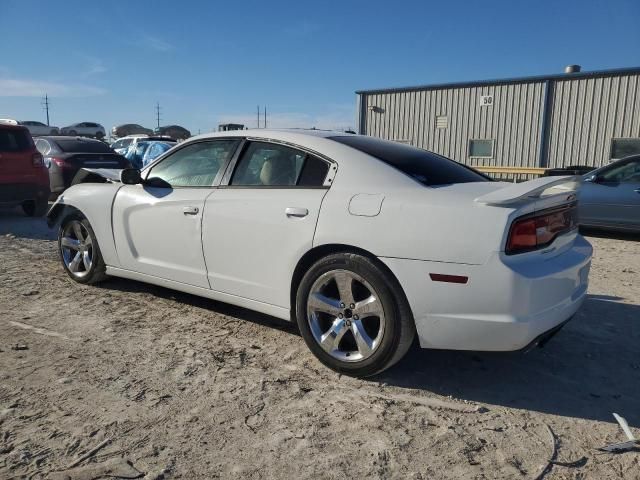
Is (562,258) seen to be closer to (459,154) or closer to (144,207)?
(144,207)

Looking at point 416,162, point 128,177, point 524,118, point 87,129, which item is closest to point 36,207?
point 128,177

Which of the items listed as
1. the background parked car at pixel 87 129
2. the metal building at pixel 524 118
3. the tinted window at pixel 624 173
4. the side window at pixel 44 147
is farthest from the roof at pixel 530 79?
the background parked car at pixel 87 129

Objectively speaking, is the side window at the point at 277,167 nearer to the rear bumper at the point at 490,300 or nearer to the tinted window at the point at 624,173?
the rear bumper at the point at 490,300

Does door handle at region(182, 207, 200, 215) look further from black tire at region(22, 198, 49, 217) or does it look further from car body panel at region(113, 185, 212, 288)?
black tire at region(22, 198, 49, 217)

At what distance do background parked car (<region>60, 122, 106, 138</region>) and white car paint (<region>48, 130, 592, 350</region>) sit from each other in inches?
1893

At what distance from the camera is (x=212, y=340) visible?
3.61 meters

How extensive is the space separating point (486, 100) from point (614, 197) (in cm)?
1081

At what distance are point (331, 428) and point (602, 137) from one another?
16.3 metres

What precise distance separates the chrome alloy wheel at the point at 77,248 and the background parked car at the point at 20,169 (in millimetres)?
4450

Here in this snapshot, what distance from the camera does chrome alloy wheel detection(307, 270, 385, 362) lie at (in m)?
2.94

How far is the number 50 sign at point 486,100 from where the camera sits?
Result: 17695 mm

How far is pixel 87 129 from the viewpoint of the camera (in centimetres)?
4847

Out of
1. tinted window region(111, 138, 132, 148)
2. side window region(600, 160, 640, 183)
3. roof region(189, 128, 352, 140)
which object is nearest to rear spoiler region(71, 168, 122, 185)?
roof region(189, 128, 352, 140)

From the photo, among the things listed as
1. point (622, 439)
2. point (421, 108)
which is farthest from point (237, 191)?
point (421, 108)
